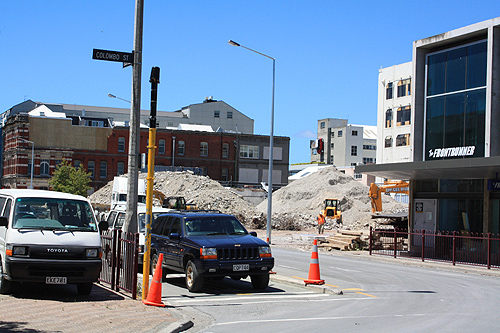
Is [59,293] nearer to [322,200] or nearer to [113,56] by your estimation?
[113,56]

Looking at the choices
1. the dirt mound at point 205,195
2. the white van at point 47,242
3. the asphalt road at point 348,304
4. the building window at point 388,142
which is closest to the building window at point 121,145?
the dirt mound at point 205,195

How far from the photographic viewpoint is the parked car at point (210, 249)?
42.1ft

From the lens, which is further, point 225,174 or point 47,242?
point 225,174

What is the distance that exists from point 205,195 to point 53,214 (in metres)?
48.3

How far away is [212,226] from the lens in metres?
14.3

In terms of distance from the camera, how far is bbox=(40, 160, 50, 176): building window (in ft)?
279

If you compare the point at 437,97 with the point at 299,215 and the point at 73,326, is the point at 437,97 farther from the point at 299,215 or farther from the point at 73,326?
the point at 299,215

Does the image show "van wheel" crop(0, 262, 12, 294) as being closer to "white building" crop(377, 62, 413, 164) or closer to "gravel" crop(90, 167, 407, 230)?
"gravel" crop(90, 167, 407, 230)

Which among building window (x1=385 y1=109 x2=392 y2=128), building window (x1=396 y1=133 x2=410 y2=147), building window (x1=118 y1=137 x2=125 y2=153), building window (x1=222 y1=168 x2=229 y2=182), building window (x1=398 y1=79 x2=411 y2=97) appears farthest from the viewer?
building window (x1=222 y1=168 x2=229 y2=182)

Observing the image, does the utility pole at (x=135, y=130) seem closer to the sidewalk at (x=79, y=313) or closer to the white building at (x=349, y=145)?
the sidewalk at (x=79, y=313)

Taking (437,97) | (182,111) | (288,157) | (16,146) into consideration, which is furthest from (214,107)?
(437,97)

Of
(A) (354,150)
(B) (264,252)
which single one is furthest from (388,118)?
(B) (264,252)

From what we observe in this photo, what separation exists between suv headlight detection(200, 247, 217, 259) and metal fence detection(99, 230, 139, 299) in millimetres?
1917

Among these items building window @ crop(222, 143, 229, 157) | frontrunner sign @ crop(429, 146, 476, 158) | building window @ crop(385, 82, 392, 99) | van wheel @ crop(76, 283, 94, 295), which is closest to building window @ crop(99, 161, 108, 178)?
building window @ crop(222, 143, 229, 157)
